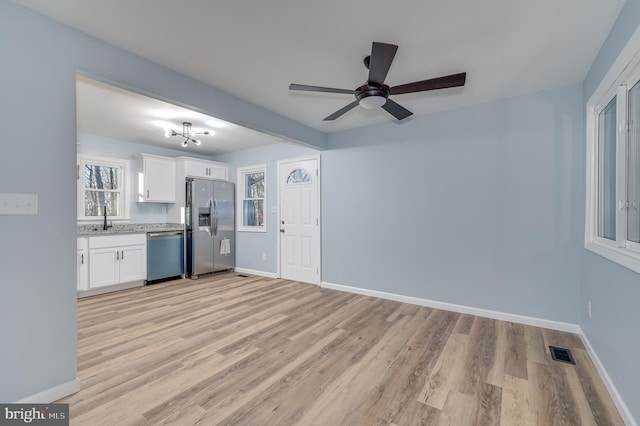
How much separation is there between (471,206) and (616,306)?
1.68m

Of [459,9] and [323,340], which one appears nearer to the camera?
[459,9]

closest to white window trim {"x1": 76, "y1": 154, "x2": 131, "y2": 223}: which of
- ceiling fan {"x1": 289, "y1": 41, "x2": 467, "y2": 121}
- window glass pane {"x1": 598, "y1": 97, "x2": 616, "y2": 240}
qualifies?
ceiling fan {"x1": 289, "y1": 41, "x2": 467, "y2": 121}

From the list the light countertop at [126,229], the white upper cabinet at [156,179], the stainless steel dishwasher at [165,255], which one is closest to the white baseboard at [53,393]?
the light countertop at [126,229]

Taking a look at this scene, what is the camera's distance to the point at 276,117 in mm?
3623

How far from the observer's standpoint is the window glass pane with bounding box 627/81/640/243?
5.81ft

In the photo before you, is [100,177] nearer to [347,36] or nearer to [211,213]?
[211,213]

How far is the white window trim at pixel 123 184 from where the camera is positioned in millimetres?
4516

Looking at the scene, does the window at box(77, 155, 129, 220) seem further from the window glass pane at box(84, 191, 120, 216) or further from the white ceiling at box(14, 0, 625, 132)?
the white ceiling at box(14, 0, 625, 132)

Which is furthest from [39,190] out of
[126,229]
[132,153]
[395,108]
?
[132,153]

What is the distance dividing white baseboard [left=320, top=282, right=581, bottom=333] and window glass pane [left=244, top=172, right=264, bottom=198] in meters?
2.47

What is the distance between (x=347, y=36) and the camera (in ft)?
6.78

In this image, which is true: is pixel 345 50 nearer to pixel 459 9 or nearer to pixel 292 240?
pixel 459 9

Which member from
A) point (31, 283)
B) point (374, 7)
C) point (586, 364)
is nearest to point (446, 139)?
point (374, 7)

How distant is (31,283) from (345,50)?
272 cm
